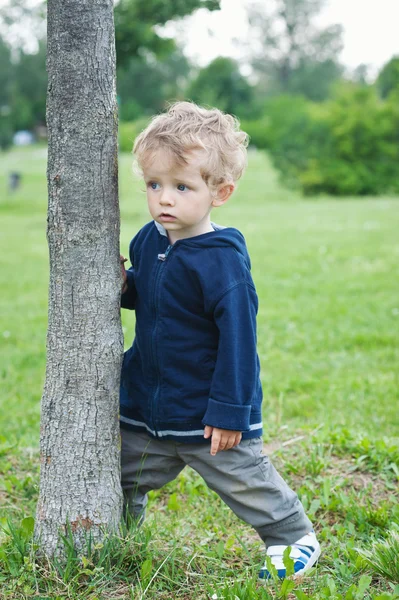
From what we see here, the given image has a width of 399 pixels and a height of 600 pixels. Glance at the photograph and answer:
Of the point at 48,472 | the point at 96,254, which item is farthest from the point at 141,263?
the point at 48,472

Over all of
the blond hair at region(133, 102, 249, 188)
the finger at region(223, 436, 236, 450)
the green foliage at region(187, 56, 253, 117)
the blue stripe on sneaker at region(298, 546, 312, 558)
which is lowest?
the blue stripe on sneaker at region(298, 546, 312, 558)

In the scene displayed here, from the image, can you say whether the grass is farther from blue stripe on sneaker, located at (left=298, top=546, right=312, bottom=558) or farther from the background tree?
the background tree

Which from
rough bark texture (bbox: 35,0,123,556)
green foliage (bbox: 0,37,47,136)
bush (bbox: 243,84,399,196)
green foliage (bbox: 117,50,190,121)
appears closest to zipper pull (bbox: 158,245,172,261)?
rough bark texture (bbox: 35,0,123,556)

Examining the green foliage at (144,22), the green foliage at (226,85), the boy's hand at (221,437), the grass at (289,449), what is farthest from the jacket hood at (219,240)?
the green foliage at (226,85)

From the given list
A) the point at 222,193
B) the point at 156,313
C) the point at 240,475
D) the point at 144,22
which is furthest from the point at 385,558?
the point at 144,22

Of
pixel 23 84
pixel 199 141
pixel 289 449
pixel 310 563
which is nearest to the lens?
pixel 199 141

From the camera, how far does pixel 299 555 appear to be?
2607mm

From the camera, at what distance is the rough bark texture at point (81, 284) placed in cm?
235

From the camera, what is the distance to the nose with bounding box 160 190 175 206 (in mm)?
2395

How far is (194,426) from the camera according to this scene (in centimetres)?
251

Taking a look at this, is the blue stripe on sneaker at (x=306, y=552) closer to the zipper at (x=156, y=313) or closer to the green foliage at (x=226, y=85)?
the zipper at (x=156, y=313)

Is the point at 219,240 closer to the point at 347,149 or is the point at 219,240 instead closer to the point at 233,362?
the point at 233,362

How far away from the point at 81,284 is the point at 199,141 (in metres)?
0.63

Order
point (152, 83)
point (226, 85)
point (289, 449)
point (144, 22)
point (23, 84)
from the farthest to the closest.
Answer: point (152, 83)
point (23, 84)
point (226, 85)
point (144, 22)
point (289, 449)
